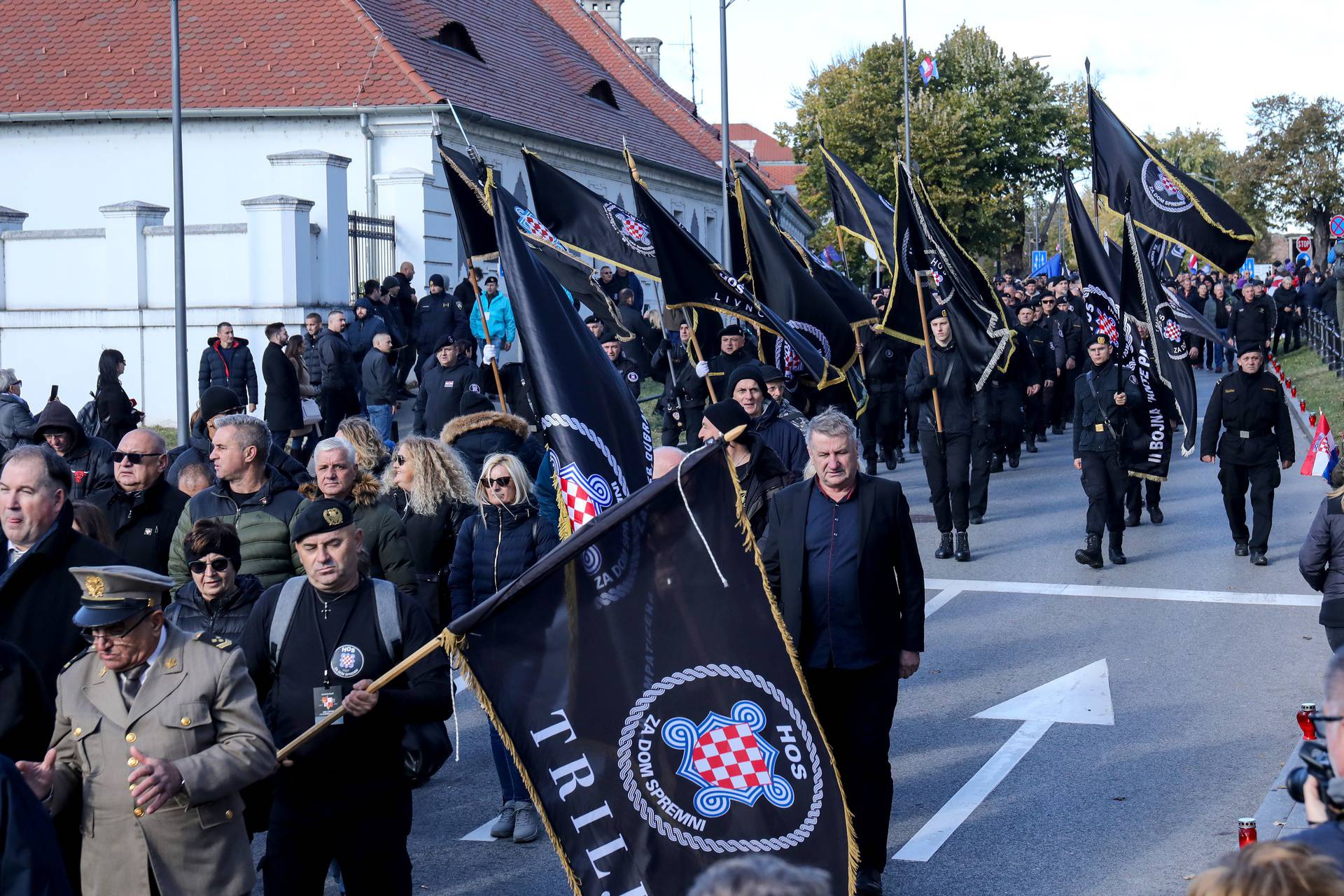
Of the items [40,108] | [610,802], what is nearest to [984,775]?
[610,802]

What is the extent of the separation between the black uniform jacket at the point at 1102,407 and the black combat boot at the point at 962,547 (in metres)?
1.16

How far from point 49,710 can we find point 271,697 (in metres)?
0.69

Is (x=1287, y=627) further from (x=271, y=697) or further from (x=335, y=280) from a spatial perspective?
(x=335, y=280)

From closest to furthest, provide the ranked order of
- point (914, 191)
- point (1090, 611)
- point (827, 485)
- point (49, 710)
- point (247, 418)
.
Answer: point (49, 710)
point (827, 485)
point (247, 418)
point (1090, 611)
point (914, 191)

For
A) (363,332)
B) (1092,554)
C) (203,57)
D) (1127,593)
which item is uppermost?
(203,57)

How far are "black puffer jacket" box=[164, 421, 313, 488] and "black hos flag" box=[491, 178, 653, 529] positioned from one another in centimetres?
133

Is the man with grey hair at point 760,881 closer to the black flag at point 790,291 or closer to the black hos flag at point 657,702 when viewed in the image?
the black hos flag at point 657,702

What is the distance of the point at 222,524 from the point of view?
595cm

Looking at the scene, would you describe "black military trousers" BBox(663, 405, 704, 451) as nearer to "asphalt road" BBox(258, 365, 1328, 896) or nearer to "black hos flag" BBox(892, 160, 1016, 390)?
"black hos flag" BBox(892, 160, 1016, 390)

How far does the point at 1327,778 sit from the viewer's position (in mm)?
3031

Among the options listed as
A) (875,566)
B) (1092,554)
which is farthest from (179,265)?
(875,566)

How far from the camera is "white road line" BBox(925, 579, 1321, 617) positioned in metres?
11.7

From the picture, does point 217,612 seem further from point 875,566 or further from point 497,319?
point 497,319

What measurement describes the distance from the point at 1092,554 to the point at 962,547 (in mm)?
1104
